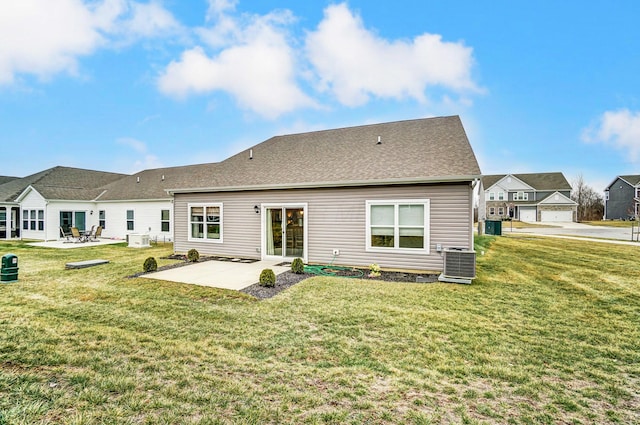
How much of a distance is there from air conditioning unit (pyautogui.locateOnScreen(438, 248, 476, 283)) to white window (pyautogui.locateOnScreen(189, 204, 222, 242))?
347 inches

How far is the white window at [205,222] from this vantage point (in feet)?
40.8

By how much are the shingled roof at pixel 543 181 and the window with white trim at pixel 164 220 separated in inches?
1827

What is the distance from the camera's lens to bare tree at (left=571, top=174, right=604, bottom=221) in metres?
49.8

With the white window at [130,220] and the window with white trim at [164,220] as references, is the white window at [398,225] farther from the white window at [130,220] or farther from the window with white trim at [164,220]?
the white window at [130,220]

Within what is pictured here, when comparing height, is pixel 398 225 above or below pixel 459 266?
above

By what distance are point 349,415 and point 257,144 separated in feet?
45.1

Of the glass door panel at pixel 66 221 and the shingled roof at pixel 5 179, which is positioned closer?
the glass door panel at pixel 66 221

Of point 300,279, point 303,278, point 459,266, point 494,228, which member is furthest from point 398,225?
point 494,228

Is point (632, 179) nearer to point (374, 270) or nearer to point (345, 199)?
point (345, 199)

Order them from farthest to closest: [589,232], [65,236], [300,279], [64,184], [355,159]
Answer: [589,232], [64,184], [65,236], [355,159], [300,279]

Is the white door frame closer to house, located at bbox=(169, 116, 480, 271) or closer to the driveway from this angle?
house, located at bbox=(169, 116, 480, 271)

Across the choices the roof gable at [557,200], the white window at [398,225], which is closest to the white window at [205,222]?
the white window at [398,225]

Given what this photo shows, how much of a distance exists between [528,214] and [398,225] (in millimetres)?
46602

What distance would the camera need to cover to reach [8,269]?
7.84m
